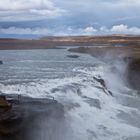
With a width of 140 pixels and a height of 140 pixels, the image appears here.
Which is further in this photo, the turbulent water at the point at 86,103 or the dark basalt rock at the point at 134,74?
the dark basalt rock at the point at 134,74

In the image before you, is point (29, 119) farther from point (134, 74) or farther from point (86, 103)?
point (134, 74)

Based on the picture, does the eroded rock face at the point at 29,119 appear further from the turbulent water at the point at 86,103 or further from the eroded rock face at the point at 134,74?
the eroded rock face at the point at 134,74

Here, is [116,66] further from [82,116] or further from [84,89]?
[82,116]

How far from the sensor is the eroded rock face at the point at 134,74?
3406 cm

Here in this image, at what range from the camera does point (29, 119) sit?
16.0 meters

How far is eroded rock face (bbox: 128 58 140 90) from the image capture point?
1341 inches

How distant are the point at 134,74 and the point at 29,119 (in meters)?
21.5

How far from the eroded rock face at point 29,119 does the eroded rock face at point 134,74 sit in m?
16.9

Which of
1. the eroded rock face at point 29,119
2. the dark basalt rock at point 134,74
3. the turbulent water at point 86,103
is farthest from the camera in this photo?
the dark basalt rock at point 134,74

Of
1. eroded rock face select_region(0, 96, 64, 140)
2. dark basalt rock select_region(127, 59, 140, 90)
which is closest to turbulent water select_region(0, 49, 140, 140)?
eroded rock face select_region(0, 96, 64, 140)

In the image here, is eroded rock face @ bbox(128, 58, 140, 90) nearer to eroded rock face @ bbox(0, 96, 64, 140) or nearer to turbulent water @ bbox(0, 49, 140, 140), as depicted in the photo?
turbulent water @ bbox(0, 49, 140, 140)

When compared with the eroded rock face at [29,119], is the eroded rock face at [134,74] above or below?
below

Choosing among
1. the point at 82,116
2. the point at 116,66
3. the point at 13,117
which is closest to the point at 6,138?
the point at 13,117

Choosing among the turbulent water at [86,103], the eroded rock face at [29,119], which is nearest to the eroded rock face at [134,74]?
the turbulent water at [86,103]
